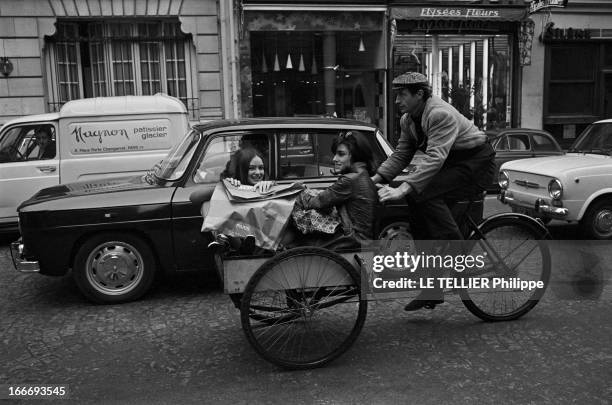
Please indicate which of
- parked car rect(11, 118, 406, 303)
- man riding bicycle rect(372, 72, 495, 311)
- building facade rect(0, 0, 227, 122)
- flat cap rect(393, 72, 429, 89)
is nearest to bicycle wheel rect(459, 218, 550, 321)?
man riding bicycle rect(372, 72, 495, 311)

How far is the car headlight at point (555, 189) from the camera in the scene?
769 centimetres

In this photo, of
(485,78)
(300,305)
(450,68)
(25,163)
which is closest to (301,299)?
(300,305)

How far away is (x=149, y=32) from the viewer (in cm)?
1563

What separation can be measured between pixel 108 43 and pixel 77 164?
8.00 meters

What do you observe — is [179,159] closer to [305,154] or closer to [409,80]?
[305,154]

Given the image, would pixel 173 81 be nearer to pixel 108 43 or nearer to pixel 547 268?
pixel 108 43

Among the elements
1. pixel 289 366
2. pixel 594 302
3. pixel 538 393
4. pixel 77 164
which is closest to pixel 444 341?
pixel 538 393

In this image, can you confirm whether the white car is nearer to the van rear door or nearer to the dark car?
the dark car

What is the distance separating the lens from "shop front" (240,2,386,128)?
15.9 meters

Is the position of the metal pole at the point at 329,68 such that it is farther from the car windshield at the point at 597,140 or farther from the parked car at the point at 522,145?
the car windshield at the point at 597,140

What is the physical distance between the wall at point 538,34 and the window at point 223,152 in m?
14.1

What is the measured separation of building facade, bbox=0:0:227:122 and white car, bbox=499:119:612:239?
9453mm

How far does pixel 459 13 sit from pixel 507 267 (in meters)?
13.4

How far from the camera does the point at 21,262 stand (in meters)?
5.54
